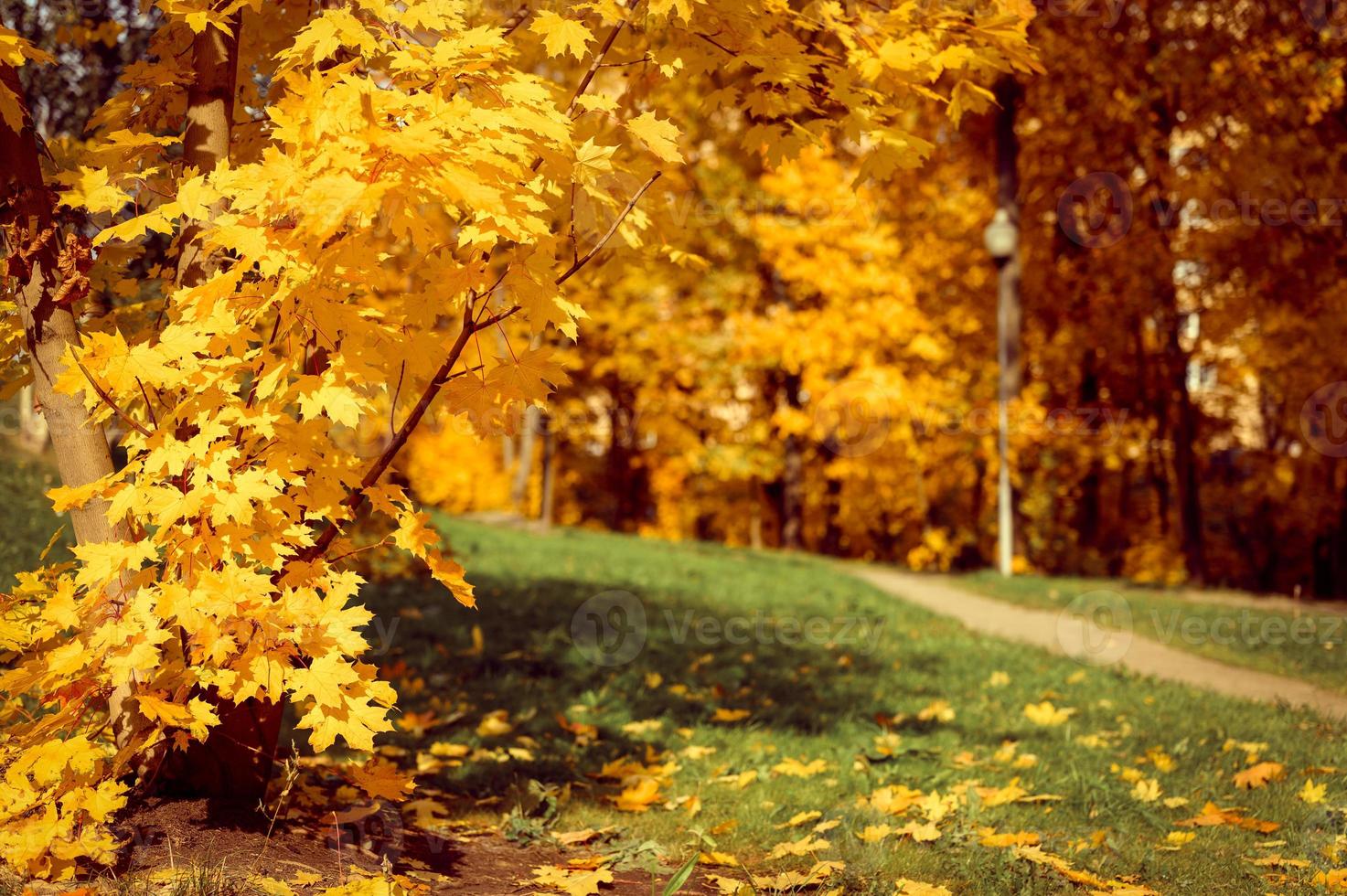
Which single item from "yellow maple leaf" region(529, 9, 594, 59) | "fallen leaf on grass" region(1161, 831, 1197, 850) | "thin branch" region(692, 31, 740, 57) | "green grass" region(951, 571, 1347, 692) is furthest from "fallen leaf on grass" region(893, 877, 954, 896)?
"green grass" region(951, 571, 1347, 692)

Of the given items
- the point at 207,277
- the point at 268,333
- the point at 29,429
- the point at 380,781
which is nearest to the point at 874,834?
the point at 380,781

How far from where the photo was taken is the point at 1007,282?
49.0 feet

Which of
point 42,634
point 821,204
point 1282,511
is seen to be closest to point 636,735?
point 42,634

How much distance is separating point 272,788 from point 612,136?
2637 mm

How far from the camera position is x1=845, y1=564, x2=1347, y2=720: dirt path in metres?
6.74

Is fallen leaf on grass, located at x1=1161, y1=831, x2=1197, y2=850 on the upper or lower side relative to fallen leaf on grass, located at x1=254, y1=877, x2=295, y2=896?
lower

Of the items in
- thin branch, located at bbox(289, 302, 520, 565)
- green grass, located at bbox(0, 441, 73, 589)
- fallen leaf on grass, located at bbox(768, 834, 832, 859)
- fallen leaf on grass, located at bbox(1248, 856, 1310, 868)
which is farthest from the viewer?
green grass, located at bbox(0, 441, 73, 589)

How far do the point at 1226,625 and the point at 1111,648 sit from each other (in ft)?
5.71

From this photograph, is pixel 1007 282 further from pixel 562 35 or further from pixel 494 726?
pixel 562 35

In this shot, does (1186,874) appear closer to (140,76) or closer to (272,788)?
(272,788)

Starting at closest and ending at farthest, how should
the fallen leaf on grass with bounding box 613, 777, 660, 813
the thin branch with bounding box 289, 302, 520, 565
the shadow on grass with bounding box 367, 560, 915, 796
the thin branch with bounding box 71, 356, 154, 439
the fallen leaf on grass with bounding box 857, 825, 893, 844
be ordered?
the thin branch with bounding box 71, 356, 154, 439 → the thin branch with bounding box 289, 302, 520, 565 → the fallen leaf on grass with bounding box 857, 825, 893, 844 → the fallen leaf on grass with bounding box 613, 777, 660, 813 → the shadow on grass with bounding box 367, 560, 915, 796

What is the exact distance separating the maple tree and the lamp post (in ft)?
37.1

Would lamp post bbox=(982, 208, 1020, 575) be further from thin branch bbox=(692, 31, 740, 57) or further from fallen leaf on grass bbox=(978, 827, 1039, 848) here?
thin branch bbox=(692, 31, 740, 57)

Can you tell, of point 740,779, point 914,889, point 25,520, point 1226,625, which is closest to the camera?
point 914,889
